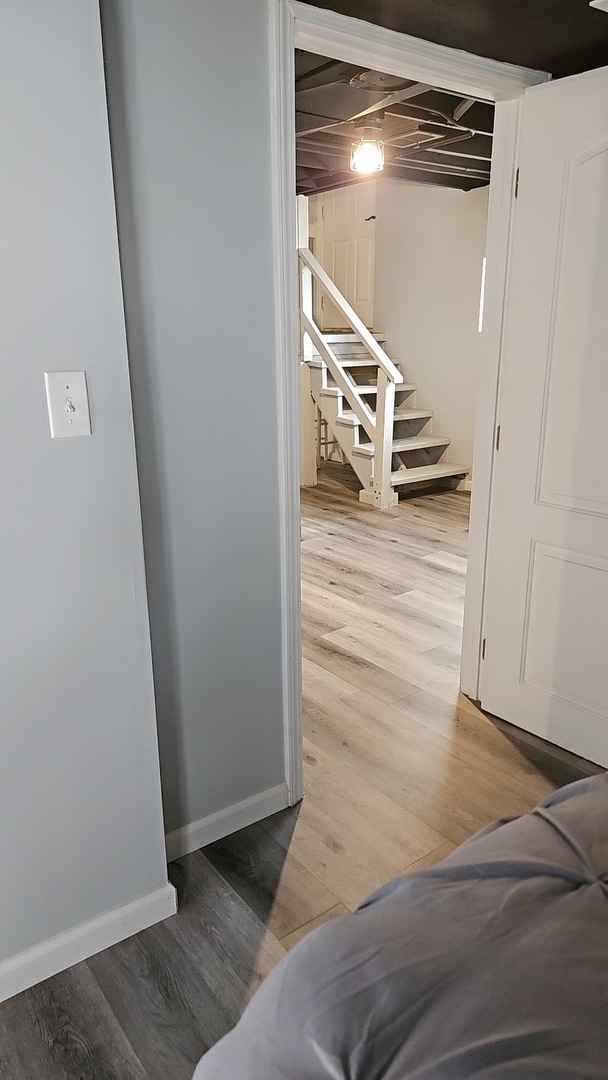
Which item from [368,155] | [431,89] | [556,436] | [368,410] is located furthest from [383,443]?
[556,436]

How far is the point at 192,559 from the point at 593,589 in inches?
48.7

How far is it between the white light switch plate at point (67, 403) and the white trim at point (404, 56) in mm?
A: 1025

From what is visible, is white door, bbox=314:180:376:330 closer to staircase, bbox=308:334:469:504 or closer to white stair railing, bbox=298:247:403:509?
staircase, bbox=308:334:469:504

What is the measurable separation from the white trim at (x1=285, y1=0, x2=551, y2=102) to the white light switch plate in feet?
3.36

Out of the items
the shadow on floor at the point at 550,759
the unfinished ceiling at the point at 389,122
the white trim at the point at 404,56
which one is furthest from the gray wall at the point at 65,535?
the unfinished ceiling at the point at 389,122

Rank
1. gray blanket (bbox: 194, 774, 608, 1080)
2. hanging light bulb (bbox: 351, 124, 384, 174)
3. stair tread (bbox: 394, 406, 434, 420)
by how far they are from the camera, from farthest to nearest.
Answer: stair tread (bbox: 394, 406, 434, 420)
hanging light bulb (bbox: 351, 124, 384, 174)
gray blanket (bbox: 194, 774, 608, 1080)

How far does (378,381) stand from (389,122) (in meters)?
1.92

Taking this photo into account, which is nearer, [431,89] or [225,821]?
[225,821]

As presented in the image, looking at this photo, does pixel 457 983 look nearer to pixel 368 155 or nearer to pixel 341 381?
pixel 368 155

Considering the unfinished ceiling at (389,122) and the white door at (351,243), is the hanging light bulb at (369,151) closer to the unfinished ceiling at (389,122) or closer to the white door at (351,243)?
the unfinished ceiling at (389,122)

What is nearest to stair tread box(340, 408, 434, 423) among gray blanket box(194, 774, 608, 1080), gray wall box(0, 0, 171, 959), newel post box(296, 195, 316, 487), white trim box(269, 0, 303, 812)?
A: newel post box(296, 195, 316, 487)

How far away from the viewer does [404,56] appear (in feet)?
6.28

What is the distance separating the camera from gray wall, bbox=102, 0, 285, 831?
1.52 meters

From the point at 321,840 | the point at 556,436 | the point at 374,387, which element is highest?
the point at 556,436
